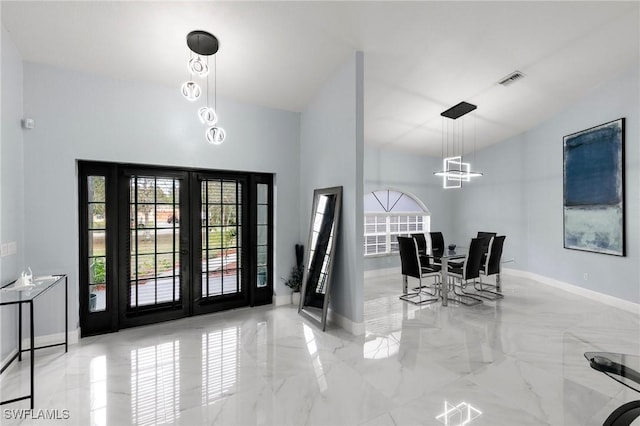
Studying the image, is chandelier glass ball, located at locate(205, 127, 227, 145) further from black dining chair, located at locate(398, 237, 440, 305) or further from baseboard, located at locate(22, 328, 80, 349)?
black dining chair, located at locate(398, 237, 440, 305)

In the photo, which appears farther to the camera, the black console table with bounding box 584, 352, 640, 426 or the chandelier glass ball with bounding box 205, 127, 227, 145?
the chandelier glass ball with bounding box 205, 127, 227, 145

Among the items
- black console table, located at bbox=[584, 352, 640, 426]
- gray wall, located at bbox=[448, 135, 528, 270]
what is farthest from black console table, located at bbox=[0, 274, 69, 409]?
gray wall, located at bbox=[448, 135, 528, 270]

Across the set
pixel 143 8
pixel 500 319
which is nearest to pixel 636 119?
pixel 500 319

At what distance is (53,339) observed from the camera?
306 centimetres

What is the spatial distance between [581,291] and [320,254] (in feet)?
15.6

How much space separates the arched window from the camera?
6.55m

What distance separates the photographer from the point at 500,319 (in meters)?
3.86

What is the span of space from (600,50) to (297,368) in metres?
5.36

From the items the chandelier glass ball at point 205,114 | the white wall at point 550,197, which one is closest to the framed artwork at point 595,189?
the white wall at point 550,197

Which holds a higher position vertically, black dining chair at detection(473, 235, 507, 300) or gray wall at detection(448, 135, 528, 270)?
gray wall at detection(448, 135, 528, 270)

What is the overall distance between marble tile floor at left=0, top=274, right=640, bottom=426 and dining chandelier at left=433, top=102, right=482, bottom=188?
2.24m

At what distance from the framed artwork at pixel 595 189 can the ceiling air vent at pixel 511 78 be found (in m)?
1.73

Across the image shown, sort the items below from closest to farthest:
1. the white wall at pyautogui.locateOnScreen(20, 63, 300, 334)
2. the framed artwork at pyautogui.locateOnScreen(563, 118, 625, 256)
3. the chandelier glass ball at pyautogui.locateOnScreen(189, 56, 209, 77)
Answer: the chandelier glass ball at pyautogui.locateOnScreen(189, 56, 209, 77)
the white wall at pyautogui.locateOnScreen(20, 63, 300, 334)
the framed artwork at pyautogui.locateOnScreen(563, 118, 625, 256)

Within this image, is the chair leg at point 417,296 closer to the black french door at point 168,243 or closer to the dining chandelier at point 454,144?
the dining chandelier at point 454,144
